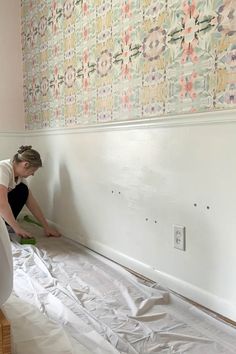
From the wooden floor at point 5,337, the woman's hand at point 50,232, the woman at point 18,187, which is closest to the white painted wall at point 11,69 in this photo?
the woman at point 18,187

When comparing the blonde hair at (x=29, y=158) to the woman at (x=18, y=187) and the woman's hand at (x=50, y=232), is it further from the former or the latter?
the woman's hand at (x=50, y=232)

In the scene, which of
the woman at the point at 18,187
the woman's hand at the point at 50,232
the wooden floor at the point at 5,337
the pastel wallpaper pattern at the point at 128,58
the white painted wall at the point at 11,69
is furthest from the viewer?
the white painted wall at the point at 11,69

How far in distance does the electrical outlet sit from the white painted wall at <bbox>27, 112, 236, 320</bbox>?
3 cm

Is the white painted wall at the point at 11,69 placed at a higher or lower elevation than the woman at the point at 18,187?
higher

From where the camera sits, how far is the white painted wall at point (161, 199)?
145 cm

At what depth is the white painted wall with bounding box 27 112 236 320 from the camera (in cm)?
145

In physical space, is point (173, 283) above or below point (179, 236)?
below

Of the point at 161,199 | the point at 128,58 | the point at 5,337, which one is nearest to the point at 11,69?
the point at 128,58

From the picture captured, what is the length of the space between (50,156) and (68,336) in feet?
5.76

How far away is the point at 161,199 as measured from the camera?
5.75 feet

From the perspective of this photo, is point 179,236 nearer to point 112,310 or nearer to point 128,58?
point 112,310

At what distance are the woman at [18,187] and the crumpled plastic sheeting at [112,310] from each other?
0.34 meters

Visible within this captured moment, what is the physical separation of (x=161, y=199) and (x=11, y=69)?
85.8 inches

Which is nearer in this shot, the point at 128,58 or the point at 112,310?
the point at 112,310
